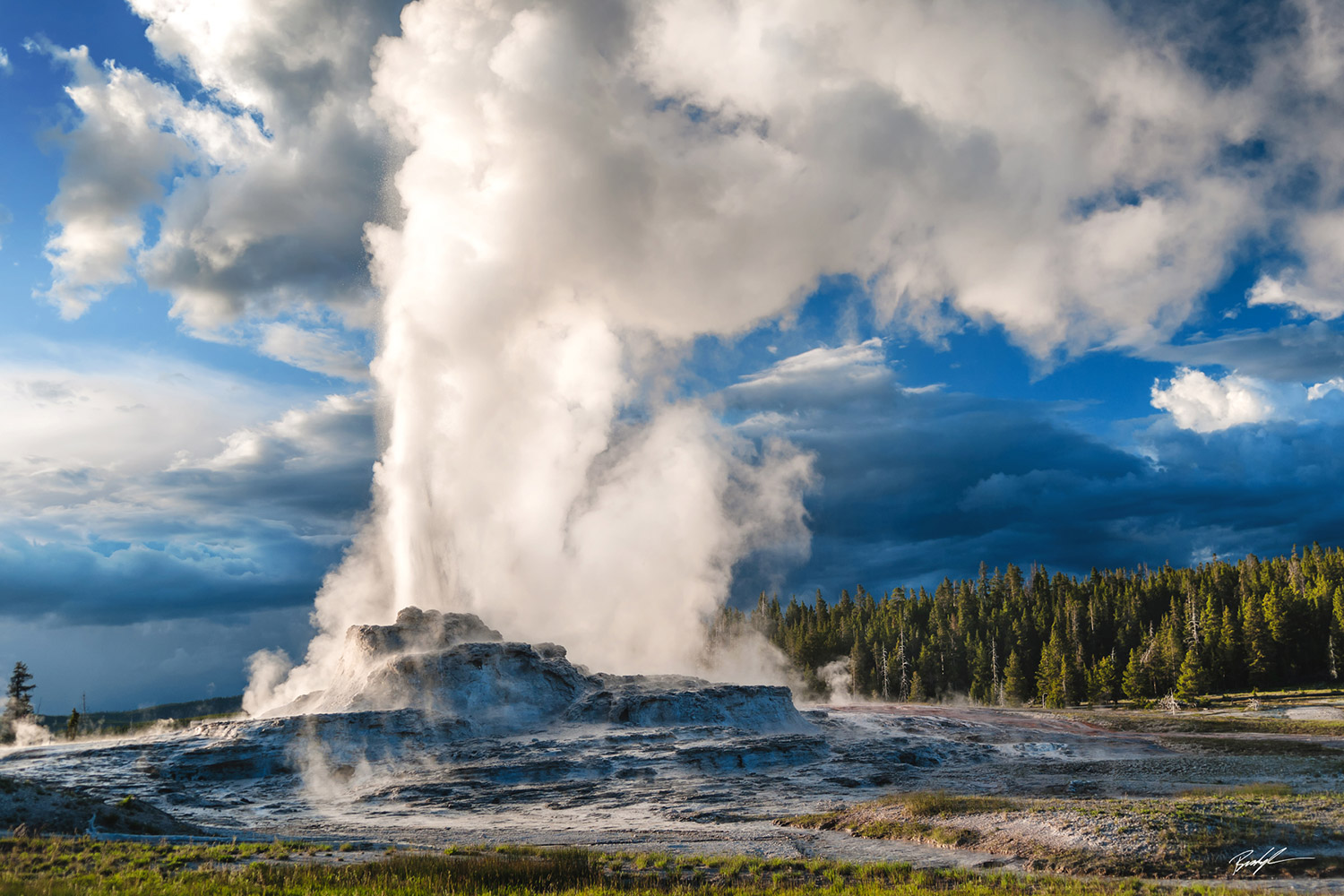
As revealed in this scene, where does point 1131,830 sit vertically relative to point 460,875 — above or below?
below

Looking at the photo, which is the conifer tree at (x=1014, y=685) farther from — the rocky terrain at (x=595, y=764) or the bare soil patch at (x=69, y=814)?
the bare soil patch at (x=69, y=814)

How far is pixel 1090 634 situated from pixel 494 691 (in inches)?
3605

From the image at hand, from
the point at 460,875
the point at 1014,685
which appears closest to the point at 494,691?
the point at 460,875

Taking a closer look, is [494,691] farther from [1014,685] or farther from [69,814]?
[1014,685]

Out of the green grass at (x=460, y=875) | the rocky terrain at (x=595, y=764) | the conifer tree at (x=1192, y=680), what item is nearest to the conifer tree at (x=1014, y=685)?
the conifer tree at (x=1192, y=680)

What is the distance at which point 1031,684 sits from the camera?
10850 centimetres

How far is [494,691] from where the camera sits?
2167 inches

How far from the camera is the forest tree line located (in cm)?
9391

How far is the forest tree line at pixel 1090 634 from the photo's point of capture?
93906mm

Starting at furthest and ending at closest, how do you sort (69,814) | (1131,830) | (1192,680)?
(1192,680) → (69,814) → (1131,830)

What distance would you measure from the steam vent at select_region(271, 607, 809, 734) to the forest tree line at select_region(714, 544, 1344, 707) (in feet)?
192

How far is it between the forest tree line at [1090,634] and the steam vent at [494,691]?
58407 mm

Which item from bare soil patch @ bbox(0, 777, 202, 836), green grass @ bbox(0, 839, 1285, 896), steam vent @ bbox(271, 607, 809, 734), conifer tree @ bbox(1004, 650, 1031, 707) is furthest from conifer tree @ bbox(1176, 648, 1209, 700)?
bare soil patch @ bbox(0, 777, 202, 836)

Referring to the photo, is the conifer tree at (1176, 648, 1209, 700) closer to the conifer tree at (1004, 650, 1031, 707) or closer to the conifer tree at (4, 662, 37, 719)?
the conifer tree at (1004, 650, 1031, 707)
